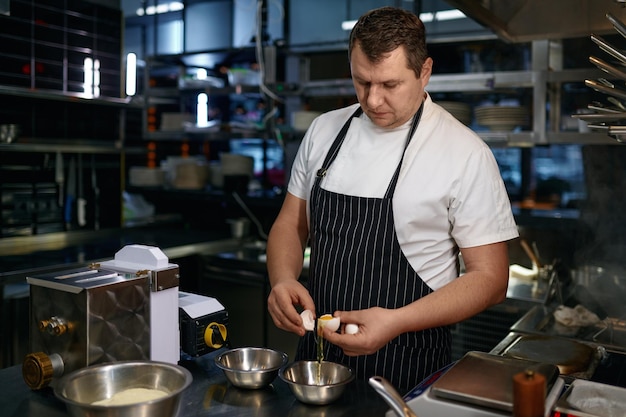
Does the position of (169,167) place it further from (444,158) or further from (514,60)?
(444,158)

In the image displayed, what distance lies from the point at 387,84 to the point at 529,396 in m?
1.07

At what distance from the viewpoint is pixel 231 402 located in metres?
1.65

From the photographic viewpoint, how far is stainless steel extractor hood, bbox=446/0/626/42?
2.45 m

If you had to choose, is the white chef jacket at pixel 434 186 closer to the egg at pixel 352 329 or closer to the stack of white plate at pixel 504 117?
the egg at pixel 352 329

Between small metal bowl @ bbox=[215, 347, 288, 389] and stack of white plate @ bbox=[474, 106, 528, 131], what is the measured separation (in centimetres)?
226

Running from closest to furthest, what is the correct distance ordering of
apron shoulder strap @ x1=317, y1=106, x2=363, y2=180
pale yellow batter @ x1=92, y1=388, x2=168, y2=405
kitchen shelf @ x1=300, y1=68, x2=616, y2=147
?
pale yellow batter @ x1=92, y1=388, x2=168, y2=405, apron shoulder strap @ x1=317, y1=106, x2=363, y2=180, kitchen shelf @ x1=300, y1=68, x2=616, y2=147

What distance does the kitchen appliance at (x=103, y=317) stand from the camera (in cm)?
170

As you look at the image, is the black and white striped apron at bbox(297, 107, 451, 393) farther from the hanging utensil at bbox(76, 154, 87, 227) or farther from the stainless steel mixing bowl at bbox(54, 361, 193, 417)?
the hanging utensil at bbox(76, 154, 87, 227)

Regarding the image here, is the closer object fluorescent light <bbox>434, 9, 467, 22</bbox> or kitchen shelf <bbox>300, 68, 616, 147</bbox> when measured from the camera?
kitchen shelf <bbox>300, 68, 616, 147</bbox>

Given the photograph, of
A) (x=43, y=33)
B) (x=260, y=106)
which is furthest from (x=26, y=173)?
(x=260, y=106)

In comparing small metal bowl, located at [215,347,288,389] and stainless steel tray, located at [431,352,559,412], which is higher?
stainless steel tray, located at [431,352,559,412]

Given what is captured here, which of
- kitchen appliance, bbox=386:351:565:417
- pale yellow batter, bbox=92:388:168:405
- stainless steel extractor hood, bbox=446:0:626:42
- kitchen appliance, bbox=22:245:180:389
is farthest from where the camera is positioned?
stainless steel extractor hood, bbox=446:0:626:42

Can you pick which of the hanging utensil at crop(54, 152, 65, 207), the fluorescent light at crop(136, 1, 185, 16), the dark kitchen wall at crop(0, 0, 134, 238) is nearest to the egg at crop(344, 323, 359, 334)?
the dark kitchen wall at crop(0, 0, 134, 238)

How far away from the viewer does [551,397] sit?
1443mm
